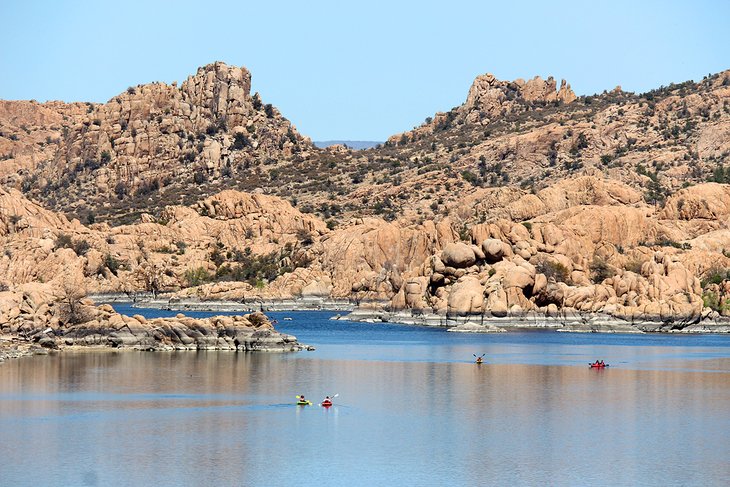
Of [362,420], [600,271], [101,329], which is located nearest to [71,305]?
[101,329]

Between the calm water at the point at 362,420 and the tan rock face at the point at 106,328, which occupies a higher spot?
the tan rock face at the point at 106,328

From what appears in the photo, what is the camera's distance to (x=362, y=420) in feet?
227

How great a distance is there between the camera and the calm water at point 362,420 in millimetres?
53469

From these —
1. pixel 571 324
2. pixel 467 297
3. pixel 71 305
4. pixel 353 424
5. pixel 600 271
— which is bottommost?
pixel 353 424

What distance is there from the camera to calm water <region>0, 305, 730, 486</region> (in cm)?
5347

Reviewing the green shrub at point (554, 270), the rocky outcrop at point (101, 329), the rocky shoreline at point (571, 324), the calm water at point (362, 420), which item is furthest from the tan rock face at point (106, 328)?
the green shrub at point (554, 270)

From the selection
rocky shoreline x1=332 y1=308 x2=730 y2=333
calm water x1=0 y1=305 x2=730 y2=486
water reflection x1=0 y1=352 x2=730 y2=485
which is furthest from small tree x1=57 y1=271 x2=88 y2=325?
rocky shoreline x1=332 y1=308 x2=730 y2=333

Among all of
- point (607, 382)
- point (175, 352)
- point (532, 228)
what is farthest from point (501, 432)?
point (532, 228)

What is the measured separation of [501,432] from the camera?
6512 cm

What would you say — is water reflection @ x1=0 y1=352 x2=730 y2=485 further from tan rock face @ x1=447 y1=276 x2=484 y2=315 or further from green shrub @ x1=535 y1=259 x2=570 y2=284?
green shrub @ x1=535 y1=259 x2=570 y2=284

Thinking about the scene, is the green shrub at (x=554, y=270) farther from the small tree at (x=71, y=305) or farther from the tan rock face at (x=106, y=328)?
the small tree at (x=71, y=305)

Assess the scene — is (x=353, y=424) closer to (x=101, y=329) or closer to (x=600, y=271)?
(x=101, y=329)

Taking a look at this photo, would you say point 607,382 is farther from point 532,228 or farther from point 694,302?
point 532,228

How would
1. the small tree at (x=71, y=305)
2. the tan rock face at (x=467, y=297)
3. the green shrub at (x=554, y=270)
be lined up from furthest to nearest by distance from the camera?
the green shrub at (x=554, y=270)
the tan rock face at (x=467, y=297)
the small tree at (x=71, y=305)
